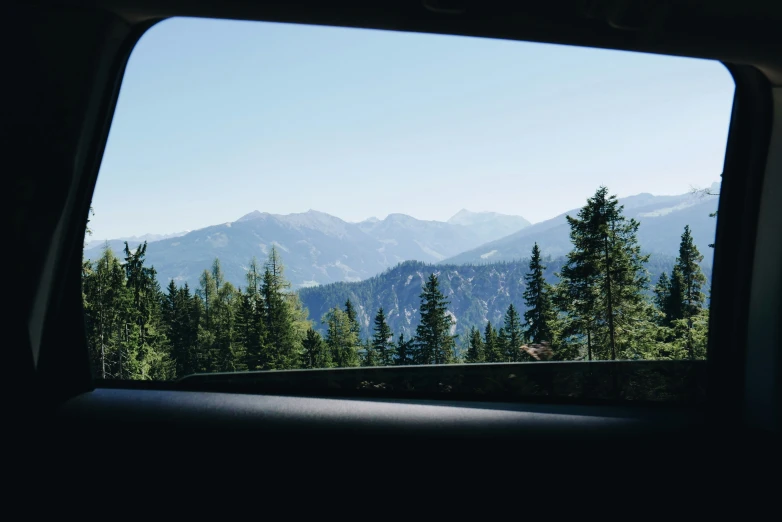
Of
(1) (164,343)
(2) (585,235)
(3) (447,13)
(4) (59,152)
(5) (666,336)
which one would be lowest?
(1) (164,343)

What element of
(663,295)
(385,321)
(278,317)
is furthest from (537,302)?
(278,317)

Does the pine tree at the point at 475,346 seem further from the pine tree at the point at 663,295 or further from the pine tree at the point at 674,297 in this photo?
the pine tree at the point at 674,297

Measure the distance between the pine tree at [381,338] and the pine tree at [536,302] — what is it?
11.0 metres

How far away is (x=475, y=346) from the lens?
47.6 meters

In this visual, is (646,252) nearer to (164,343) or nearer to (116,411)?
(164,343)

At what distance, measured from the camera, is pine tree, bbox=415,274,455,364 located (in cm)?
4269

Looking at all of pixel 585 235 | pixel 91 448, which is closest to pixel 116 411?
pixel 91 448

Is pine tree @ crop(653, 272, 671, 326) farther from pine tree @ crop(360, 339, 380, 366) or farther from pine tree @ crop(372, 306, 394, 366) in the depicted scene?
pine tree @ crop(360, 339, 380, 366)

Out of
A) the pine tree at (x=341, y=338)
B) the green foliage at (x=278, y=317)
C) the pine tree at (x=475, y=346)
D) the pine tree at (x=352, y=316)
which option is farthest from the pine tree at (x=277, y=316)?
the pine tree at (x=475, y=346)

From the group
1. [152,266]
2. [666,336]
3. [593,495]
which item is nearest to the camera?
[593,495]

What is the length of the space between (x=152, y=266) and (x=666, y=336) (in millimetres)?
24869

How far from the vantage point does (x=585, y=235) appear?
111 feet

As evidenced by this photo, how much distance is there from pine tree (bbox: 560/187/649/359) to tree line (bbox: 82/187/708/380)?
0.19 ft

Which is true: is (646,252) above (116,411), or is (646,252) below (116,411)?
above
